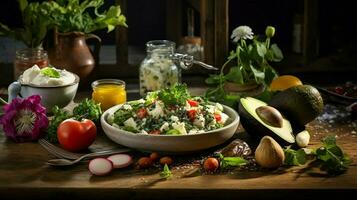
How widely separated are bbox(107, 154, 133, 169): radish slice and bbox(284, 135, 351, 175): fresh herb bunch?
391 mm

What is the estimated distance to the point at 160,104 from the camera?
1.76 metres

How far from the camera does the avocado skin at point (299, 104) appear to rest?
186cm

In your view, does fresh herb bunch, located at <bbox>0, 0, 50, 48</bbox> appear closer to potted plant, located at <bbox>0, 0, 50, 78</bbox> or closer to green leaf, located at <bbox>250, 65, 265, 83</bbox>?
potted plant, located at <bbox>0, 0, 50, 78</bbox>

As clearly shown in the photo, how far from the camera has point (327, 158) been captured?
163cm

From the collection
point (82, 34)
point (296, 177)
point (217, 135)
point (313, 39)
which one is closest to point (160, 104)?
point (217, 135)

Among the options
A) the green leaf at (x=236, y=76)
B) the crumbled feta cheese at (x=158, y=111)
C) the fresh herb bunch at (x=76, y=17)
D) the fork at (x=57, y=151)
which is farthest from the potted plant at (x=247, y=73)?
the fork at (x=57, y=151)

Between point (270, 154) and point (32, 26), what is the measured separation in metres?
1.10

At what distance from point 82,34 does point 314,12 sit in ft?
2.82

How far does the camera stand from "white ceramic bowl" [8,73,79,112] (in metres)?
1.93

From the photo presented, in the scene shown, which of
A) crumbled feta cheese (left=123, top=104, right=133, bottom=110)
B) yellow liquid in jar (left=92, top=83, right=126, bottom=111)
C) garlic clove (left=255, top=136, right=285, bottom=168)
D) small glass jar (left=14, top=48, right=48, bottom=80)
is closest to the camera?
garlic clove (left=255, top=136, right=285, bottom=168)

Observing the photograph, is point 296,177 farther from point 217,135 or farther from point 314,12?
point 314,12

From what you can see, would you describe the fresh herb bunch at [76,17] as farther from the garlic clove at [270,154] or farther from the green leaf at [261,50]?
the garlic clove at [270,154]

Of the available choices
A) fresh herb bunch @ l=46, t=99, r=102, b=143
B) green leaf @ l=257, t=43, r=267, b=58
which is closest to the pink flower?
fresh herb bunch @ l=46, t=99, r=102, b=143

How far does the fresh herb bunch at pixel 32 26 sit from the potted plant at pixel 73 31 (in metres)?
0.03
